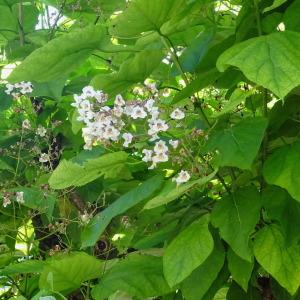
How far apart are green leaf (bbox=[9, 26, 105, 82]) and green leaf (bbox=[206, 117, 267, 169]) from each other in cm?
27

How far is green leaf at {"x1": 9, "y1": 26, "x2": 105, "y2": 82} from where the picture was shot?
100 centimetres

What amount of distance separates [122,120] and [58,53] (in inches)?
7.5

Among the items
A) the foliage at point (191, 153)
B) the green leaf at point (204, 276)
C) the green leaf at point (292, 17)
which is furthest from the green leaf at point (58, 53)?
the green leaf at point (204, 276)

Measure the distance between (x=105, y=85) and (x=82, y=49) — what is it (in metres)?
0.08

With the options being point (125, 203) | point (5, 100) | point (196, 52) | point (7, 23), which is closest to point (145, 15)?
point (196, 52)

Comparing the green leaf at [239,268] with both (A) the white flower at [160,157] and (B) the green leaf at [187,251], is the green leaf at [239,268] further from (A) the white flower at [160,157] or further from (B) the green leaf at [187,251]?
(A) the white flower at [160,157]

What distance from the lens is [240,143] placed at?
98 centimetres

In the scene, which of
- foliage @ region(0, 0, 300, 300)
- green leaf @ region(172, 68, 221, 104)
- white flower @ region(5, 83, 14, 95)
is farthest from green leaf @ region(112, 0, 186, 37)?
white flower @ region(5, 83, 14, 95)

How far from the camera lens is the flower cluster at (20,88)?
62.0 inches

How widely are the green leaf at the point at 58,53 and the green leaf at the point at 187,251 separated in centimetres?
36

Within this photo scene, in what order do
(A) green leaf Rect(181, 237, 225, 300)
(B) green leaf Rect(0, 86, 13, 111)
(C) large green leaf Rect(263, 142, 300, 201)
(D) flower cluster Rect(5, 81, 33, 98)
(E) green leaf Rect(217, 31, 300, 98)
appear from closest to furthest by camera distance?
(E) green leaf Rect(217, 31, 300, 98) → (C) large green leaf Rect(263, 142, 300, 201) → (A) green leaf Rect(181, 237, 225, 300) → (D) flower cluster Rect(5, 81, 33, 98) → (B) green leaf Rect(0, 86, 13, 111)

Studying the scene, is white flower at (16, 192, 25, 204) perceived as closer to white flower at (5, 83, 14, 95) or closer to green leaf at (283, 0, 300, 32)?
white flower at (5, 83, 14, 95)

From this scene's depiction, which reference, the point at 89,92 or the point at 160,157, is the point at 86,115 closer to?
the point at 89,92

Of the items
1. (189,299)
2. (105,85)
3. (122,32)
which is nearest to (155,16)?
(122,32)
